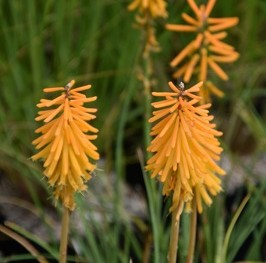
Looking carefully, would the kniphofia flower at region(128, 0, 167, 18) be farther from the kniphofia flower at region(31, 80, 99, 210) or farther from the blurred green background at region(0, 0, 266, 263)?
the kniphofia flower at region(31, 80, 99, 210)

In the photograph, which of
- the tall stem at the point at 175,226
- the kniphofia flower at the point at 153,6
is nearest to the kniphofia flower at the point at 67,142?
the tall stem at the point at 175,226

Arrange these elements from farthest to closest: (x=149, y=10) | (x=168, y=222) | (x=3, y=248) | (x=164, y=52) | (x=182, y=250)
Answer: (x=164, y=52) → (x=168, y=222) → (x=3, y=248) → (x=149, y=10) → (x=182, y=250)

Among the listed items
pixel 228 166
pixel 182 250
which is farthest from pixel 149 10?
pixel 228 166

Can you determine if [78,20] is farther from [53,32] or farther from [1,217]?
[1,217]

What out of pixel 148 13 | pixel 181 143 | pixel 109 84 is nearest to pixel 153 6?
pixel 148 13

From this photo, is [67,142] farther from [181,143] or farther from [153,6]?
[153,6]

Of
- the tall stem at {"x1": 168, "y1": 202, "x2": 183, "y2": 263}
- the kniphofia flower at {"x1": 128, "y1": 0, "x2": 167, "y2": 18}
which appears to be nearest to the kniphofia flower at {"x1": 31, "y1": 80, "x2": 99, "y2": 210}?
the tall stem at {"x1": 168, "y1": 202, "x2": 183, "y2": 263}
